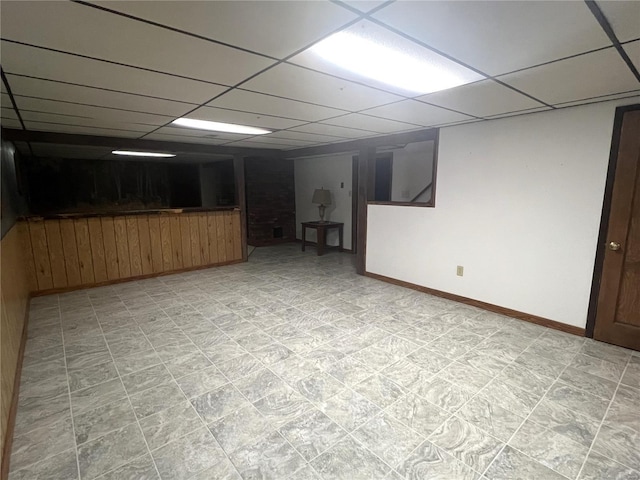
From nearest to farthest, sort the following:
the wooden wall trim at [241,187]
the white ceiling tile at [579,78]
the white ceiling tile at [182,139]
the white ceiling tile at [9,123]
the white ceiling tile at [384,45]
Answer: the white ceiling tile at [384,45] < the white ceiling tile at [579,78] < the white ceiling tile at [9,123] < the white ceiling tile at [182,139] < the wooden wall trim at [241,187]

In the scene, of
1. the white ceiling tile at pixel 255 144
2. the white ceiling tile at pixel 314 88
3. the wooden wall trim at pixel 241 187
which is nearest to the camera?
the white ceiling tile at pixel 314 88

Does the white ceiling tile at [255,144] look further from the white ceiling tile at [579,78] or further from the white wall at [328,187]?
the white ceiling tile at [579,78]

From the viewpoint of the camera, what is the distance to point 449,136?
367 cm

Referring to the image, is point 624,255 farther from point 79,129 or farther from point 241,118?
point 79,129

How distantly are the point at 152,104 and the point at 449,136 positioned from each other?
122 inches

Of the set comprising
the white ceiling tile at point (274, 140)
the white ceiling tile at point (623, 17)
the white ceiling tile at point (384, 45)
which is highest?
the white ceiling tile at point (274, 140)

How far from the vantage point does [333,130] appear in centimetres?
386

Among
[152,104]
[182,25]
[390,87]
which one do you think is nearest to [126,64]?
[182,25]

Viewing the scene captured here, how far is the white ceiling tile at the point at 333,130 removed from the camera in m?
3.58

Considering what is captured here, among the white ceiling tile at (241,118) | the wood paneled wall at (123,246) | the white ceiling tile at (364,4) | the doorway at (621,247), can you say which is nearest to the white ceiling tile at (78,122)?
the white ceiling tile at (241,118)

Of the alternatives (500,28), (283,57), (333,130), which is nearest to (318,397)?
(283,57)

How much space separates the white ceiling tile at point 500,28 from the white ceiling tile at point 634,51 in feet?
0.44

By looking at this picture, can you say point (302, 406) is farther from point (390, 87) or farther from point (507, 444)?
point (390, 87)

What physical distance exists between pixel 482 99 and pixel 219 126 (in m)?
2.68
